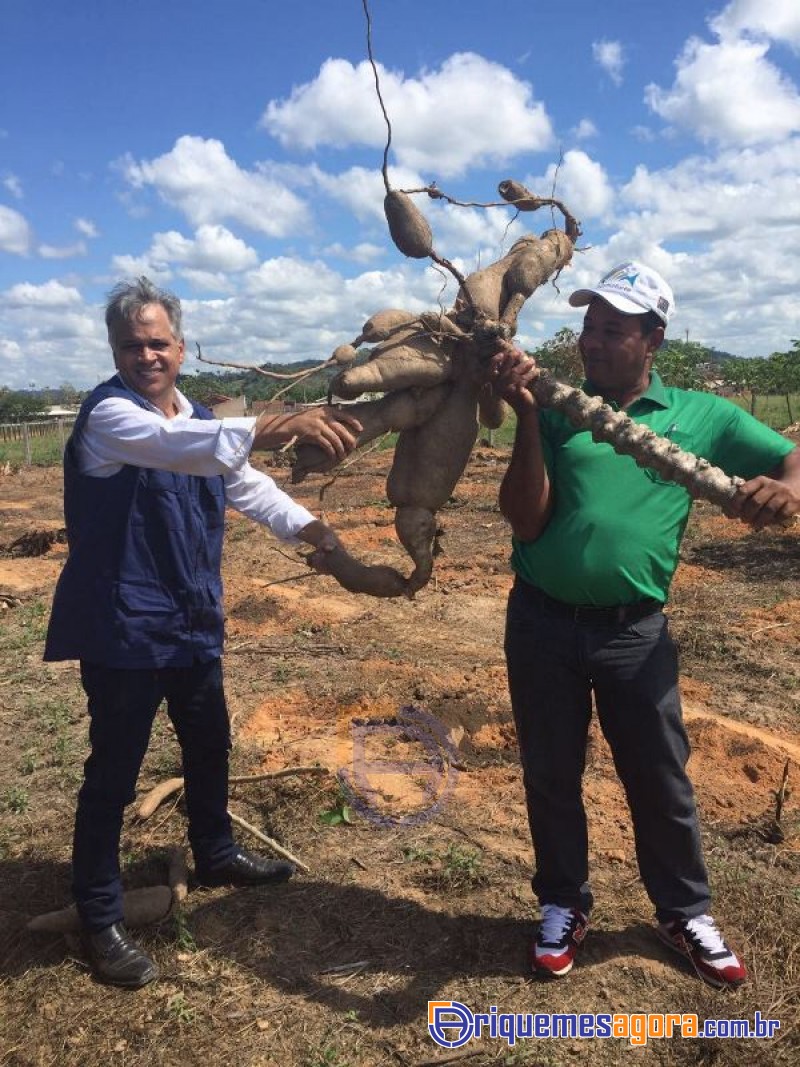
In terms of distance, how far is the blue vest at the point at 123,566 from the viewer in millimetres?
2455

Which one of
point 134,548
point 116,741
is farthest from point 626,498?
point 116,741

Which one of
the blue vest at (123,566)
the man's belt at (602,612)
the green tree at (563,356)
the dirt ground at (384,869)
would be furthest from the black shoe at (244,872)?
the green tree at (563,356)

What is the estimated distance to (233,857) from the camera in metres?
3.13

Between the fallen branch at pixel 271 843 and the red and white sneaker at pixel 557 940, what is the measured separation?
1049 mm

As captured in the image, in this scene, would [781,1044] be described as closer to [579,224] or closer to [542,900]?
[542,900]

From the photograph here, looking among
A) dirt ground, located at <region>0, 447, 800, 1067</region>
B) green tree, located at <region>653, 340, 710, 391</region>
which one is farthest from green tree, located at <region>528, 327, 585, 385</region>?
dirt ground, located at <region>0, 447, 800, 1067</region>

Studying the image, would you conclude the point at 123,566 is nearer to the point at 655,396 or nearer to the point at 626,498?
the point at 626,498

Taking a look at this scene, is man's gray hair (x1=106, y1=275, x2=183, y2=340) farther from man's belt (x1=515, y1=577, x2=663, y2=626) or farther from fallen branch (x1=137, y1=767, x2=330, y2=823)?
fallen branch (x1=137, y1=767, x2=330, y2=823)

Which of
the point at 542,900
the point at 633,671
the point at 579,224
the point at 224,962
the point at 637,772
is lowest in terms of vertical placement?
the point at 224,962

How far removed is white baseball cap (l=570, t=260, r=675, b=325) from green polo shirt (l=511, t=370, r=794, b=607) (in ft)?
0.83

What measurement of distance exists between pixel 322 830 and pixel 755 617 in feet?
14.8

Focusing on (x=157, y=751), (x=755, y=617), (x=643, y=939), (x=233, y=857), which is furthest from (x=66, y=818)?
(x=755, y=617)

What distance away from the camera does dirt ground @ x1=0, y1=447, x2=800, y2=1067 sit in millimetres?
2426

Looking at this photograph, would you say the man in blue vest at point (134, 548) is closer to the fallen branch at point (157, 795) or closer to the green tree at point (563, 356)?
the fallen branch at point (157, 795)
